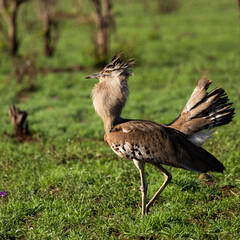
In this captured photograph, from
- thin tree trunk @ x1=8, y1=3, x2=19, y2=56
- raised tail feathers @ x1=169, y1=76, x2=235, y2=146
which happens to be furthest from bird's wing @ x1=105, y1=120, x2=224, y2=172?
thin tree trunk @ x1=8, y1=3, x2=19, y2=56

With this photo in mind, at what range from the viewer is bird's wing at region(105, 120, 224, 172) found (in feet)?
12.3

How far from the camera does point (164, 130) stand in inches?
154

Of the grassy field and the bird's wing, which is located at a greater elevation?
the bird's wing

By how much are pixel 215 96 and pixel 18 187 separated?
270 cm

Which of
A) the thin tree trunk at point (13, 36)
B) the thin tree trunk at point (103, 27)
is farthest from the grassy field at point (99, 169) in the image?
the thin tree trunk at point (13, 36)

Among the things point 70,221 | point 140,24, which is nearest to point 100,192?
point 70,221

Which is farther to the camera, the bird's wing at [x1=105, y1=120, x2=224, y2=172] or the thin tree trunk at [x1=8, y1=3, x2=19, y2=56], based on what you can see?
the thin tree trunk at [x1=8, y1=3, x2=19, y2=56]

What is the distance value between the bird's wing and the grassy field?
53 centimetres

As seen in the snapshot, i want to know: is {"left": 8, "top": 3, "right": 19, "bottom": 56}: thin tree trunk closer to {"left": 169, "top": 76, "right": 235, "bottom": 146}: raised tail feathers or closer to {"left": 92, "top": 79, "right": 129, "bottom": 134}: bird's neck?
{"left": 92, "top": 79, "right": 129, "bottom": 134}: bird's neck

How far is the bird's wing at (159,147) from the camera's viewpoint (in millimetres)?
3756

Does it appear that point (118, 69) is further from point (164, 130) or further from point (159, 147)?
point (159, 147)

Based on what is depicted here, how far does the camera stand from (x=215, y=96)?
3.83m

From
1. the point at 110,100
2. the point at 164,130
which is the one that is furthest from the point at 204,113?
the point at 110,100

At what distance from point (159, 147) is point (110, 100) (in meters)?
0.77
